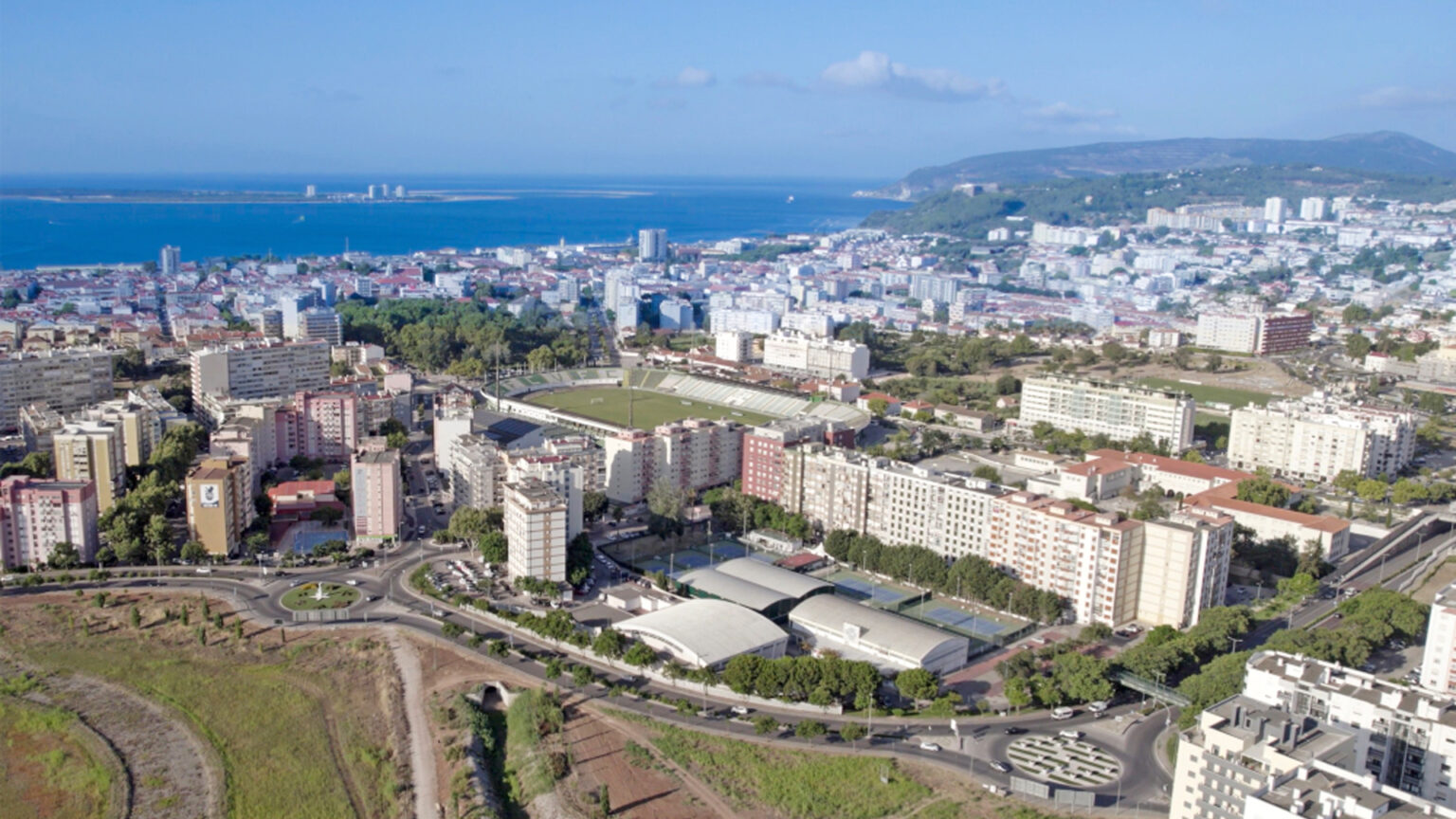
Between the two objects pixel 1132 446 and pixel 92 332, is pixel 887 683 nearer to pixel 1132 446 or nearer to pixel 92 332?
pixel 1132 446

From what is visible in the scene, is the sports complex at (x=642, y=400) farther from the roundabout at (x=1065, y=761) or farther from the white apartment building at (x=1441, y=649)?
the roundabout at (x=1065, y=761)

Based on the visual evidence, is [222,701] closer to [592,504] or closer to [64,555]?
[64,555]

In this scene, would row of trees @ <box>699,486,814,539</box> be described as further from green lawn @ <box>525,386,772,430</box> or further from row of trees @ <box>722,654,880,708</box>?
green lawn @ <box>525,386,772,430</box>

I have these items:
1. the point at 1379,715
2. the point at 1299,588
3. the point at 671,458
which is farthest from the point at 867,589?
the point at 1379,715

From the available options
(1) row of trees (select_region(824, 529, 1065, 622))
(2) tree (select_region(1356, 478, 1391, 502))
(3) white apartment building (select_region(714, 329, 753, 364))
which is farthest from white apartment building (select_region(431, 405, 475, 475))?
(2) tree (select_region(1356, 478, 1391, 502))

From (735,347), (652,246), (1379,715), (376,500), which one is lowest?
(735,347)
